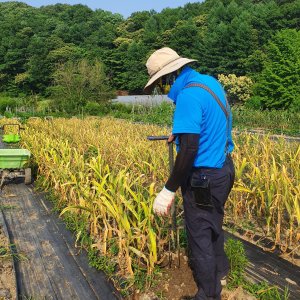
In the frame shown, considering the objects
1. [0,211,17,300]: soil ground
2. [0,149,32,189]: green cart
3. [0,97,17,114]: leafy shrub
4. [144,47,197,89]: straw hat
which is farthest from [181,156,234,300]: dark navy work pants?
[0,97,17,114]: leafy shrub

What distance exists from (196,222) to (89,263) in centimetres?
123

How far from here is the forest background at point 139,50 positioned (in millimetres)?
27141

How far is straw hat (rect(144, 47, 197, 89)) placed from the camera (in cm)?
202

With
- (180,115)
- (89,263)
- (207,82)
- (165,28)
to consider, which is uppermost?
(165,28)

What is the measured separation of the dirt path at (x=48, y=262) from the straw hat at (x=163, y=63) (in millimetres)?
1553

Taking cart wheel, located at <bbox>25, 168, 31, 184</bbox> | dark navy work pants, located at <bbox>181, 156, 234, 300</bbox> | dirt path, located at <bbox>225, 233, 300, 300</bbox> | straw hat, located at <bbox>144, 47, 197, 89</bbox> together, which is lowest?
cart wheel, located at <bbox>25, 168, 31, 184</bbox>

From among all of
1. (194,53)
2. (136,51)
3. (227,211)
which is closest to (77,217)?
(227,211)

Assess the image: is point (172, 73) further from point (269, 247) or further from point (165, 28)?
point (165, 28)

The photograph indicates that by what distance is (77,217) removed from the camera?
372cm

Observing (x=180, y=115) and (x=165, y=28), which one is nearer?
(x=180, y=115)

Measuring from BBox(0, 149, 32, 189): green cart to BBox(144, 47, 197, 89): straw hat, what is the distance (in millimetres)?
3821

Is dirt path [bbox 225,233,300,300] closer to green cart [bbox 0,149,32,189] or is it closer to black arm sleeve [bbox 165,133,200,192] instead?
black arm sleeve [bbox 165,133,200,192]

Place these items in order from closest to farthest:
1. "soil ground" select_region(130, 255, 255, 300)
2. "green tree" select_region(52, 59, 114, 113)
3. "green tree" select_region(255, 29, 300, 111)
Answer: "soil ground" select_region(130, 255, 255, 300)
"green tree" select_region(255, 29, 300, 111)
"green tree" select_region(52, 59, 114, 113)

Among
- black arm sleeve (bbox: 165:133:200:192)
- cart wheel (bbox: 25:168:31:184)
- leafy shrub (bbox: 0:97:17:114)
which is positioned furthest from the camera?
leafy shrub (bbox: 0:97:17:114)
